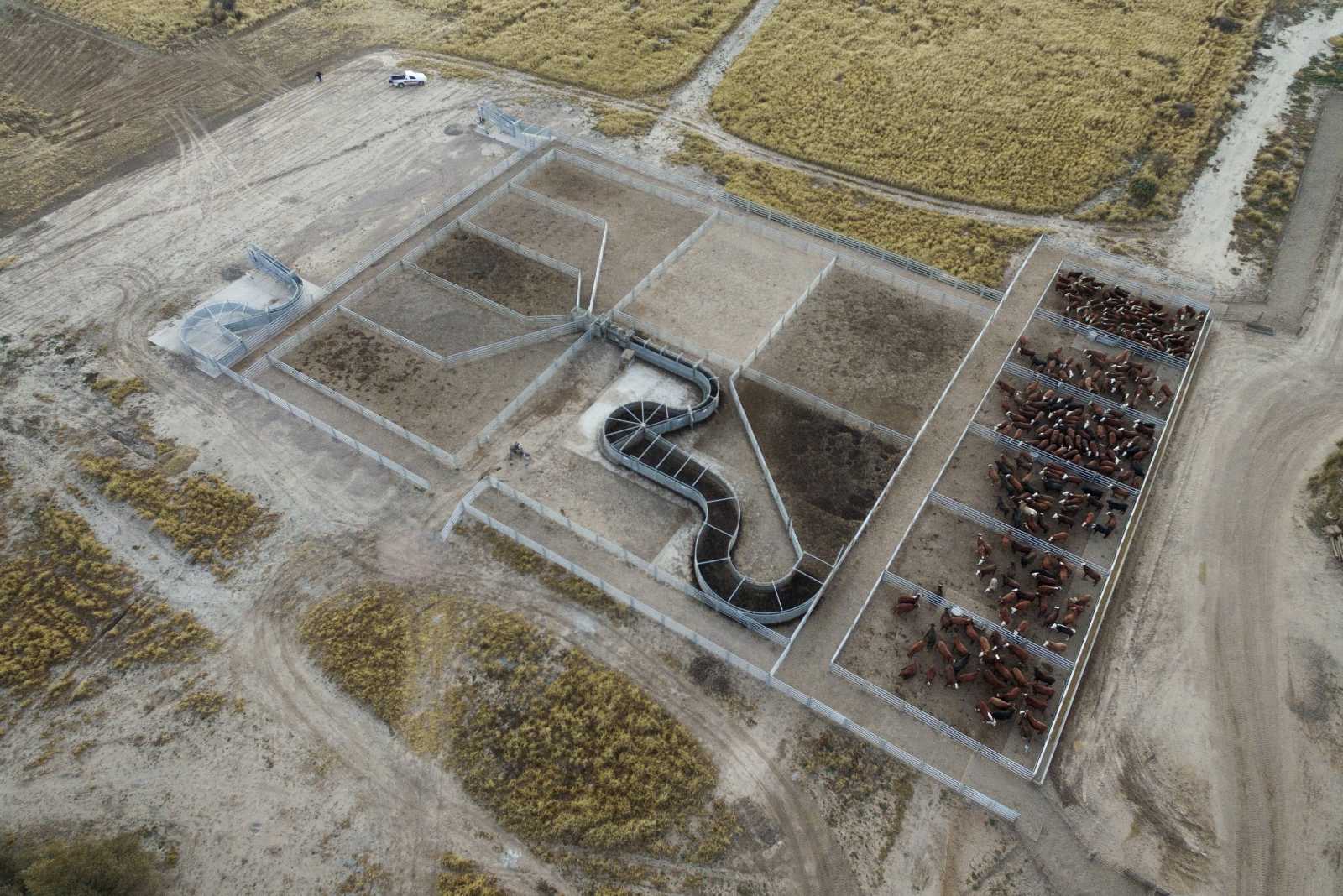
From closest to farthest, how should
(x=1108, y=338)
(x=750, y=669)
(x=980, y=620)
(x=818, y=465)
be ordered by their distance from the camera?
(x=750, y=669) < (x=980, y=620) < (x=818, y=465) < (x=1108, y=338)

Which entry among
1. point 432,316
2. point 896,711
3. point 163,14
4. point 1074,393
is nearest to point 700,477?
point 896,711

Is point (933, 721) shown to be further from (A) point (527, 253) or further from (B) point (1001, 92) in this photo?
(B) point (1001, 92)

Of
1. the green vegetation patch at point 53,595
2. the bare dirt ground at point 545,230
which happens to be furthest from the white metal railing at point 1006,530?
the green vegetation patch at point 53,595

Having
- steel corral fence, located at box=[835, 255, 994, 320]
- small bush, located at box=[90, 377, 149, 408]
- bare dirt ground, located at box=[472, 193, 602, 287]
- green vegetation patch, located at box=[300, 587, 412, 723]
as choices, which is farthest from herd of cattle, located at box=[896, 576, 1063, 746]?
small bush, located at box=[90, 377, 149, 408]

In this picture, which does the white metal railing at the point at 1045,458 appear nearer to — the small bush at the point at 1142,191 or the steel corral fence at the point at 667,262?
the steel corral fence at the point at 667,262

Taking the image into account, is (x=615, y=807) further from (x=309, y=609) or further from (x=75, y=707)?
(x=75, y=707)

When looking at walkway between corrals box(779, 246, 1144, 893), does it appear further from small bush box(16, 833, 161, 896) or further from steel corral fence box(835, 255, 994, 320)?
small bush box(16, 833, 161, 896)
